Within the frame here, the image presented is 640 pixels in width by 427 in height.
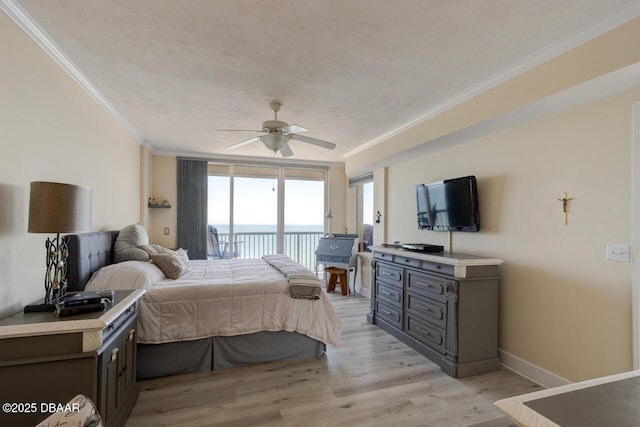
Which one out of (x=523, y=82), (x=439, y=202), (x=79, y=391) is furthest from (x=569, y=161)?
(x=79, y=391)

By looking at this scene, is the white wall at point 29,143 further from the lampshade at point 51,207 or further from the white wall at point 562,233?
the white wall at point 562,233

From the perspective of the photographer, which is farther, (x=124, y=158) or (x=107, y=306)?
(x=124, y=158)

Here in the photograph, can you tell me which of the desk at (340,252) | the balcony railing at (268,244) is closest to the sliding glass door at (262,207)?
the balcony railing at (268,244)

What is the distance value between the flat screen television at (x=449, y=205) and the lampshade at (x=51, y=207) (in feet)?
10.8

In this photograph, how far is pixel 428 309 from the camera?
3.03 meters

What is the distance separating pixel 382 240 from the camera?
5.04 meters

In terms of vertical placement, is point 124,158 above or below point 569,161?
above

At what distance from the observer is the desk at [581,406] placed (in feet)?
2.56

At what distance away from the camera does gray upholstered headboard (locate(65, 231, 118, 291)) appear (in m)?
2.34

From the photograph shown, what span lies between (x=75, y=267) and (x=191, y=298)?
90cm

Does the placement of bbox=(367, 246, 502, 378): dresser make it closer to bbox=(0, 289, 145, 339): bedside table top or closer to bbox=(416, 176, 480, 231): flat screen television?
bbox=(416, 176, 480, 231): flat screen television

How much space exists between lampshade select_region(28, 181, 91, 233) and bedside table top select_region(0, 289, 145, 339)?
0.45 meters

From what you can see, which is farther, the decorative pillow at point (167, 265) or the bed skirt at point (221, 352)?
the decorative pillow at point (167, 265)

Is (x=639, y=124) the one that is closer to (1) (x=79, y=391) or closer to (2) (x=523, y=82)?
(2) (x=523, y=82)
